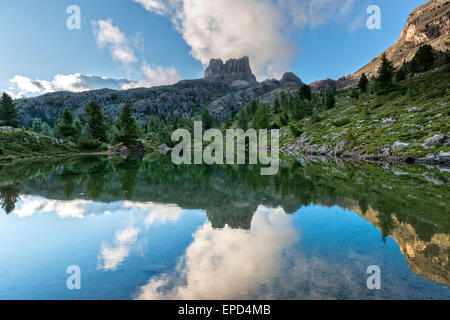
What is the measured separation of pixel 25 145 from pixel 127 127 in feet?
106

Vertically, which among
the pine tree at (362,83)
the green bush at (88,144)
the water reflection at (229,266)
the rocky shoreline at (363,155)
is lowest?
the water reflection at (229,266)

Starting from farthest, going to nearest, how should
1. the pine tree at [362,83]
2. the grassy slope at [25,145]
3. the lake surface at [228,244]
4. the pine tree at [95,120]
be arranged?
1. the pine tree at [362,83]
2. the pine tree at [95,120]
3. the grassy slope at [25,145]
4. the lake surface at [228,244]

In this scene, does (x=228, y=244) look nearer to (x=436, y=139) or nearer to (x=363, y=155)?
(x=436, y=139)

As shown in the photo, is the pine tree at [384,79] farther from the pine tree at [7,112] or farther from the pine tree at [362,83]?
the pine tree at [7,112]

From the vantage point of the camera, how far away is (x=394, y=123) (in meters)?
60.0

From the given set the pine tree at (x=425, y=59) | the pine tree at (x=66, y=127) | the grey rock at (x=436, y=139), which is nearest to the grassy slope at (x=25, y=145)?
the pine tree at (x=66, y=127)

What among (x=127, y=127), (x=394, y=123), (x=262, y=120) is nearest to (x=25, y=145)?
(x=127, y=127)

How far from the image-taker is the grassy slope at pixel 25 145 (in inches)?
2464

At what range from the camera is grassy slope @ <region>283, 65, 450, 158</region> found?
1836 inches

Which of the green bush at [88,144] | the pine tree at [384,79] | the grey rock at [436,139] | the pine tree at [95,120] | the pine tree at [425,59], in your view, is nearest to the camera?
the grey rock at [436,139]

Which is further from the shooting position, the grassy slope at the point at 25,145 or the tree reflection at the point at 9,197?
the grassy slope at the point at 25,145

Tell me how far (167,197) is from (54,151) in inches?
2922

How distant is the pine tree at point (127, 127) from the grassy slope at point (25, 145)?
2037 centimetres
